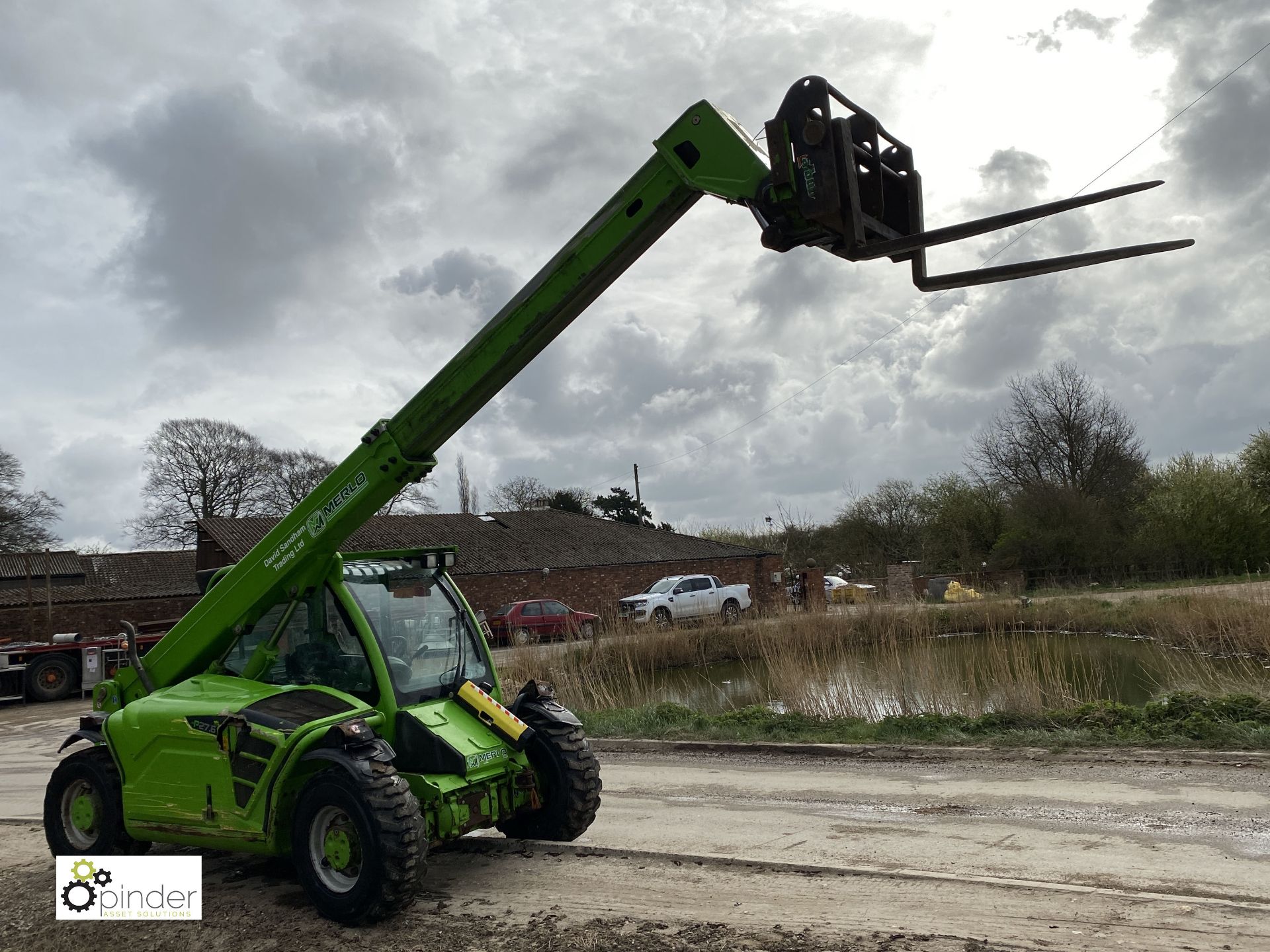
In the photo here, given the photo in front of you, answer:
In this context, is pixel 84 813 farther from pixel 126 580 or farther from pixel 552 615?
pixel 126 580

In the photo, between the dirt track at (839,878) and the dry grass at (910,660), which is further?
the dry grass at (910,660)

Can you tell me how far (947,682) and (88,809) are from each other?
9.54 metres

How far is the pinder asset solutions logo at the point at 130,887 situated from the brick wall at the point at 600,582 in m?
27.8

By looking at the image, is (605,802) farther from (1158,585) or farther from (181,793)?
(1158,585)

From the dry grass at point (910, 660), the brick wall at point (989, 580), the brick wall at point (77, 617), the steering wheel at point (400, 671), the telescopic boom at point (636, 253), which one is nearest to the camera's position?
the telescopic boom at point (636, 253)

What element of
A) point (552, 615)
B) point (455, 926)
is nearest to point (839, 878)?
point (455, 926)

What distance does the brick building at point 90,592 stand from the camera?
29.0 meters

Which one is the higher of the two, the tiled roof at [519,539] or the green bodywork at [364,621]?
the tiled roof at [519,539]

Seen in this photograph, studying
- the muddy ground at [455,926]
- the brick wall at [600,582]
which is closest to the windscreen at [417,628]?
the muddy ground at [455,926]

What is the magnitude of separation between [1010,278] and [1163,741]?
698cm

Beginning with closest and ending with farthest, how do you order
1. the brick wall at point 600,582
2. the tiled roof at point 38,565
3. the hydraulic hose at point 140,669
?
the hydraulic hose at point 140,669
the brick wall at point 600,582
the tiled roof at point 38,565

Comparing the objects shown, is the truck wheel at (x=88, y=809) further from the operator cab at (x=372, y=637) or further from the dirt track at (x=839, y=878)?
the operator cab at (x=372, y=637)

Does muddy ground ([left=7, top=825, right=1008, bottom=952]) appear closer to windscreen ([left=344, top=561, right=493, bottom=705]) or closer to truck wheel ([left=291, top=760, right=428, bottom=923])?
truck wheel ([left=291, top=760, right=428, bottom=923])

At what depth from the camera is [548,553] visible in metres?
39.6
